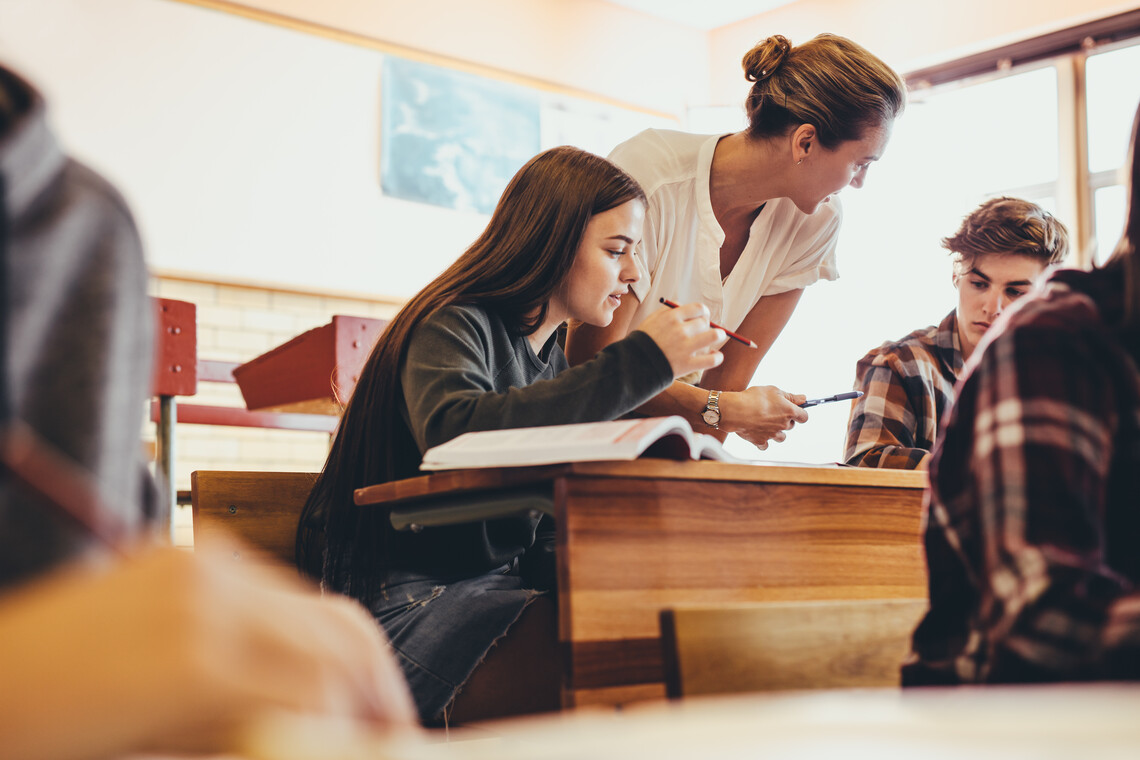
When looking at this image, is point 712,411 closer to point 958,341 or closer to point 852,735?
A: point 958,341

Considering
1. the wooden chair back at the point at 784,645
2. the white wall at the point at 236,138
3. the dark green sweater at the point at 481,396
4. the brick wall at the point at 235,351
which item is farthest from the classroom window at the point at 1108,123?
the wooden chair back at the point at 784,645

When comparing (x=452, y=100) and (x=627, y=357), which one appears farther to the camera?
(x=452, y=100)

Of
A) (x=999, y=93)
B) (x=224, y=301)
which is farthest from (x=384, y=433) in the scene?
Result: (x=999, y=93)

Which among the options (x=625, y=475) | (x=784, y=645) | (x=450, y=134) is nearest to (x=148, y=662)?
(x=784, y=645)

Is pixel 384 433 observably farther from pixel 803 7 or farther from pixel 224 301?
pixel 803 7

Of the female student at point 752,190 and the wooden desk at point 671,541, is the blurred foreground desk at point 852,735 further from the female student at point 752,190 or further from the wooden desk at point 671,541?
the female student at point 752,190

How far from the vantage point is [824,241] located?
2410 millimetres

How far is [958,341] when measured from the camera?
230 cm

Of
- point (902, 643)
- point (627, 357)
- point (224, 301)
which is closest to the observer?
point (902, 643)

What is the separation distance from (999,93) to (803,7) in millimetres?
1244

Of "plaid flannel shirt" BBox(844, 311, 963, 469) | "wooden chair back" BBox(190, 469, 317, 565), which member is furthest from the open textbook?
"plaid flannel shirt" BBox(844, 311, 963, 469)

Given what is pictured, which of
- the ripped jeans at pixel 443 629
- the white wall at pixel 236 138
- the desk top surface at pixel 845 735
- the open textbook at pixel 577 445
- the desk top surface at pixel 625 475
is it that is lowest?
the ripped jeans at pixel 443 629

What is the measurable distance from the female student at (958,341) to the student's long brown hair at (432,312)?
0.70 m

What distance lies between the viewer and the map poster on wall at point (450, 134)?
16.4 feet
